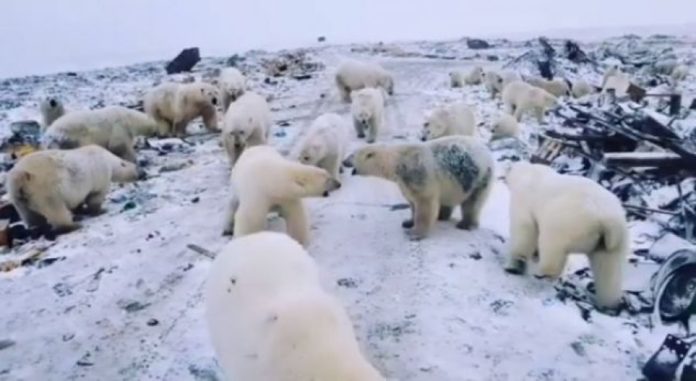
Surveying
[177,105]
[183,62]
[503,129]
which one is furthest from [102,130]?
[183,62]

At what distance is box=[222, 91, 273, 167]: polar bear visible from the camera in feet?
29.8

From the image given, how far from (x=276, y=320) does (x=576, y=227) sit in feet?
8.98

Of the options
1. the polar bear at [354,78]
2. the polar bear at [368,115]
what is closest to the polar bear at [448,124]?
the polar bear at [368,115]

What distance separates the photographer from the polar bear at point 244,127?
909 centimetres

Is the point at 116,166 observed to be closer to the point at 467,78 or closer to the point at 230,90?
the point at 230,90

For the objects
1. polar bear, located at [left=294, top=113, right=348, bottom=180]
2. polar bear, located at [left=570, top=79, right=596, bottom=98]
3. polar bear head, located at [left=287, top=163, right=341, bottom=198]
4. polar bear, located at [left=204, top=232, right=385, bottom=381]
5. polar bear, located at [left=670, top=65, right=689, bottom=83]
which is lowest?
polar bear, located at [left=670, top=65, right=689, bottom=83]

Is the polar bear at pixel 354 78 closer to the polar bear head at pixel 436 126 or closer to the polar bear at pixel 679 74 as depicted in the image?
the polar bear head at pixel 436 126

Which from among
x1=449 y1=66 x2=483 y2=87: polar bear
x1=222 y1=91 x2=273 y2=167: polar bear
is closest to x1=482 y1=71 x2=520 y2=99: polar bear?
x1=449 y1=66 x2=483 y2=87: polar bear

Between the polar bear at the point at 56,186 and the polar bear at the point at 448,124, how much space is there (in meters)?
4.76

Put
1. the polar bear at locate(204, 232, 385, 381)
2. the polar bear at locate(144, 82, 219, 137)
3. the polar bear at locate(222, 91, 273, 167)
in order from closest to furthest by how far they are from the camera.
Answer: the polar bear at locate(204, 232, 385, 381) < the polar bear at locate(222, 91, 273, 167) < the polar bear at locate(144, 82, 219, 137)

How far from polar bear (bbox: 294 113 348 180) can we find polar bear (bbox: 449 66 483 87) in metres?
12.1

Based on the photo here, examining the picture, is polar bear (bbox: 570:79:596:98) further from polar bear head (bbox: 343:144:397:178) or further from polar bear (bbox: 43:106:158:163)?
polar bear head (bbox: 343:144:397:178)

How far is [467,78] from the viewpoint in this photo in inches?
797

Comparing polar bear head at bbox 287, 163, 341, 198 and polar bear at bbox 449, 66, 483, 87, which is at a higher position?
polar bear head at bbox 287, 163, 341, 198
